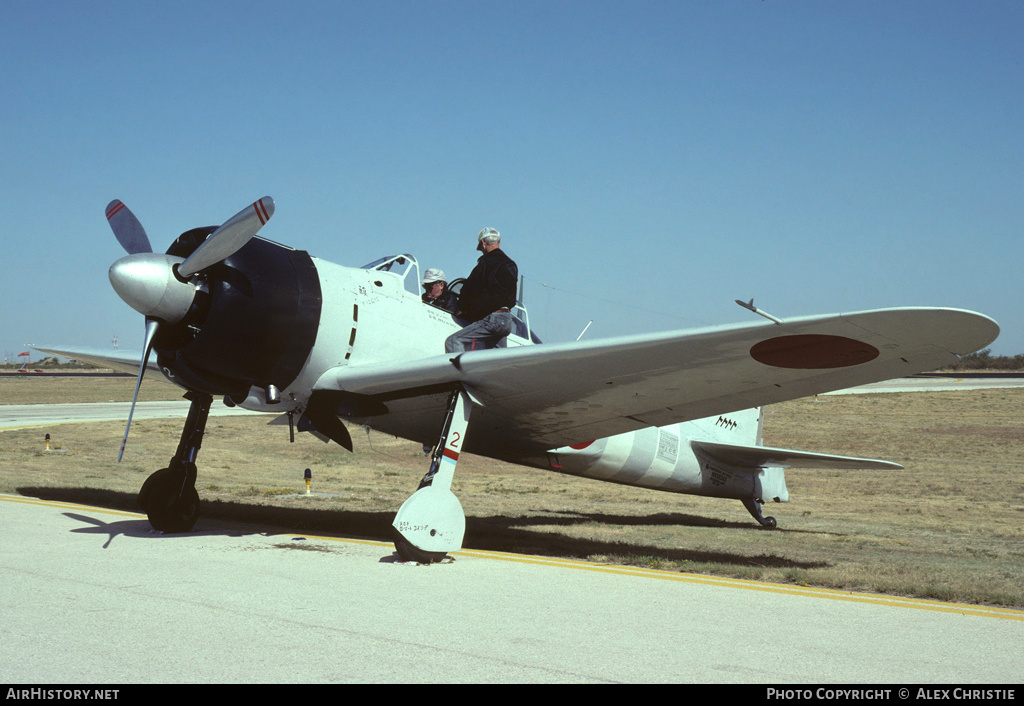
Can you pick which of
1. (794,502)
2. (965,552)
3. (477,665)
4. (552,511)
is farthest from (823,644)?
(794,502)

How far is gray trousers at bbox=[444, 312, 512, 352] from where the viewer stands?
8188mm

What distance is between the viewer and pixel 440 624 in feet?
15.6

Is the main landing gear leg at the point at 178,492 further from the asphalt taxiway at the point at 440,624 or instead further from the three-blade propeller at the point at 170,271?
the three-blade propeller at the point at 170,271

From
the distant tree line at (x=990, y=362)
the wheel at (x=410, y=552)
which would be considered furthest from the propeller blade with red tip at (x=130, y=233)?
the distant tree line at (x=990, y=362)

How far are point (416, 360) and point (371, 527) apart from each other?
3.02 meters

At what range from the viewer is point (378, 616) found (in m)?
4.91

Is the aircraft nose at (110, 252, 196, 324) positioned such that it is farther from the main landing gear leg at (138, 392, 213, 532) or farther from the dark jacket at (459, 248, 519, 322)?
the dark jacket at (459, 248, 519, 322)

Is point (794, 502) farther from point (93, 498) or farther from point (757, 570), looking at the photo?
point (93, 498)

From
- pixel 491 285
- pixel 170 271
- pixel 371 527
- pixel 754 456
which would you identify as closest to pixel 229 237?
pixel 170 271

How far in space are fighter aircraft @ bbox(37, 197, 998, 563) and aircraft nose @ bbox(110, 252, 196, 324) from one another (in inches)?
0.5

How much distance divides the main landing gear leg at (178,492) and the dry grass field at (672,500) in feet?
3.69

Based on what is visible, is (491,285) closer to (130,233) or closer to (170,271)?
(170,271)

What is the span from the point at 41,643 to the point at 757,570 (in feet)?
18.6

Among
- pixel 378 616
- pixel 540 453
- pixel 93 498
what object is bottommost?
pixel 93 498
